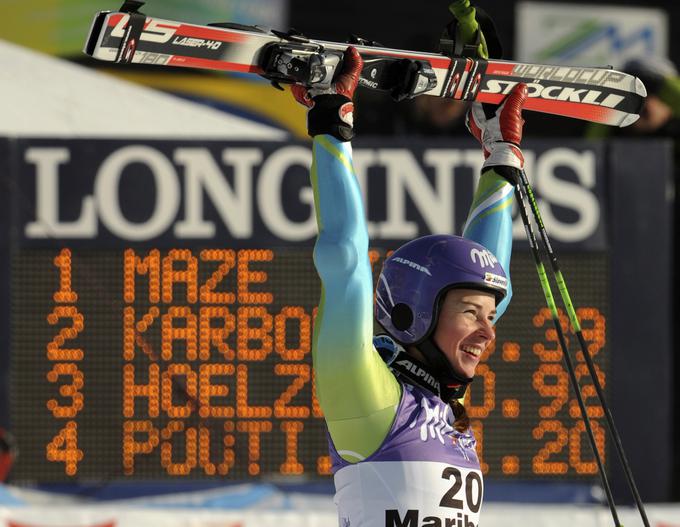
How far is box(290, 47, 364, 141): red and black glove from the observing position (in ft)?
13.6

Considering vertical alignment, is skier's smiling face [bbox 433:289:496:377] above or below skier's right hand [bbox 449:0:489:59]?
below

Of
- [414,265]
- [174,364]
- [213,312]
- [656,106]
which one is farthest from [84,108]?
[414,265]

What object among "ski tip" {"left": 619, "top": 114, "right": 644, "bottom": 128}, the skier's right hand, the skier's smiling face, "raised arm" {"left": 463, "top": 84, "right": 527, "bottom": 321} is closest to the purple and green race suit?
the skier's smiling face

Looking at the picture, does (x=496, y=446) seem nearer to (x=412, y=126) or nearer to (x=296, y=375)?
(x=296, y=375)

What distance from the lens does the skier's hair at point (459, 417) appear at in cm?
441

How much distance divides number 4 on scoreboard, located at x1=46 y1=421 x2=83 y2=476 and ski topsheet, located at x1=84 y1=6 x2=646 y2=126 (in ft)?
12.5

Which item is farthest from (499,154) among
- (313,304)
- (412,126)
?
Answer: (412,126)

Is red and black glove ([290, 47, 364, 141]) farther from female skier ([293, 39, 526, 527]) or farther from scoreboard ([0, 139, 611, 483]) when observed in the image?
scoreboard ([0, 139, 611, 483])

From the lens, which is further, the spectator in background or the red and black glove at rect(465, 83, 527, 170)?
the spectator in background

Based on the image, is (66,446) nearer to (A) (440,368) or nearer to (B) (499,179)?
(B) (499,179)

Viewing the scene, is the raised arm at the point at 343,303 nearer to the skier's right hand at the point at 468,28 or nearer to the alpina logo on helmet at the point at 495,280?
the alpina logo on helmet at the point at 495,280

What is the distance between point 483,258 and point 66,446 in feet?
13.7

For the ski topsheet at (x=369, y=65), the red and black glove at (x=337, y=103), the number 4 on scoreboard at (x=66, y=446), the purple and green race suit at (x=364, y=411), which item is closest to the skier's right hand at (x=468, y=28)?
the ski topsheet at (x=369, y=65)

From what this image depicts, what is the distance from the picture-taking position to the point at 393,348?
438cm
